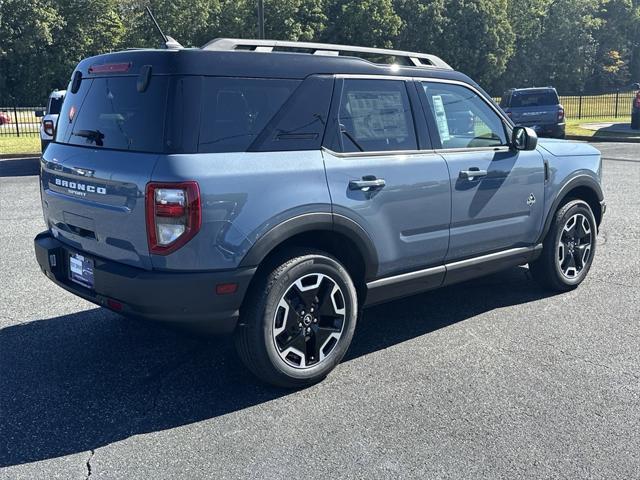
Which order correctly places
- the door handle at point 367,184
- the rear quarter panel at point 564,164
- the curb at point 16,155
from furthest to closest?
the curb at point 16,155 → the rear quarter panel at point 564,164 → the door handle at point 367,184

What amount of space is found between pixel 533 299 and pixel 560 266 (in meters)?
0.36

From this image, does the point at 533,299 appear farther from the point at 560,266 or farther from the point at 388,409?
the point at 388,409

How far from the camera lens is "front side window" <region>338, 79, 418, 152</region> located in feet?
13.2

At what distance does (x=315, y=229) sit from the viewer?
3.77 metres

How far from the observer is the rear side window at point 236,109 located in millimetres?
3463

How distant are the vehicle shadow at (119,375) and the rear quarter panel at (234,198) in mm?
842

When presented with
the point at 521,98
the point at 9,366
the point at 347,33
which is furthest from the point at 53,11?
the point at 9,366

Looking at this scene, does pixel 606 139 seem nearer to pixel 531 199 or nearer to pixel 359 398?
pixel 531 199

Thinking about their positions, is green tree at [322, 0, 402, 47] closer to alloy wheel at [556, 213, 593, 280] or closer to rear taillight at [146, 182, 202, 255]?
alloy wheel at [556, 213, 593, 280]

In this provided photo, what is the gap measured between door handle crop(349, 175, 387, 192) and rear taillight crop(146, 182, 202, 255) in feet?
3.36

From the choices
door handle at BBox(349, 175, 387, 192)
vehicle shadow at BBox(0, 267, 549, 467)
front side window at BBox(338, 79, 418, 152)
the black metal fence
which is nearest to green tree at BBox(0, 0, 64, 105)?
the black metal fence

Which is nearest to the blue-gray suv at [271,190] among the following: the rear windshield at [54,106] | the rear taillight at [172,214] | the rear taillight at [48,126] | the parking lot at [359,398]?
the rear taillight at [172,214]

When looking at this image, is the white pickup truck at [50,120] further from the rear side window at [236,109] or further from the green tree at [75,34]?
the green tree at [75,34]

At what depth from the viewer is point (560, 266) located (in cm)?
557
